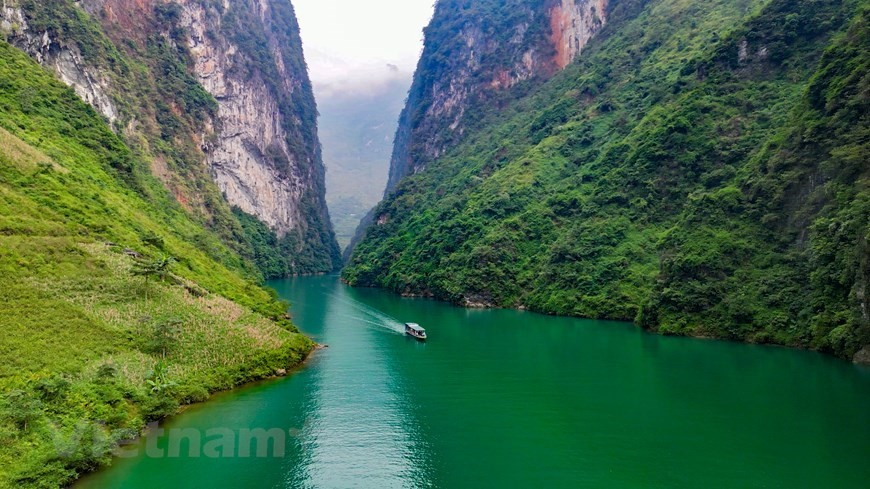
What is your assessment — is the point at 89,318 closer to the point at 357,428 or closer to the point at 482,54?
the point at 357,428

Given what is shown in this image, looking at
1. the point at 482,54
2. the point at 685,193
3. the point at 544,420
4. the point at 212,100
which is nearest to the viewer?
the point at 544,420

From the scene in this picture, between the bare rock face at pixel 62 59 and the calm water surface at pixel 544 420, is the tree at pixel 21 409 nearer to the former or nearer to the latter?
the calm water surface at pixel 544 420

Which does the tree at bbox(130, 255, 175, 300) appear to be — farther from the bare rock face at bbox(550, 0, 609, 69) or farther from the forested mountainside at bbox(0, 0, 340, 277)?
the bare rock face at bbox(550, 0, 609, 69)

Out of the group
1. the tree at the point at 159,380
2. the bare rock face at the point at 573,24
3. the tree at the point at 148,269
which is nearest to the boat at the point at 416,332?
the tree at the point at 148,269

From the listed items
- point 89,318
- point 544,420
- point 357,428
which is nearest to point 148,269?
point 89,318

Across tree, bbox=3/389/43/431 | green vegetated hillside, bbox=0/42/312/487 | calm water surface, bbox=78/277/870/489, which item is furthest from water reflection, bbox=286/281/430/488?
tree, bbox=3/389/43/431

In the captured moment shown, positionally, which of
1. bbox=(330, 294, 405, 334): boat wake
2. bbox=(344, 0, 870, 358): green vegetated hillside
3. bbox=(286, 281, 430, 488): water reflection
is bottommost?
bbox=(286, 281, 430, 488): water reflection

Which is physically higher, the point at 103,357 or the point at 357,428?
the point at 103,357
